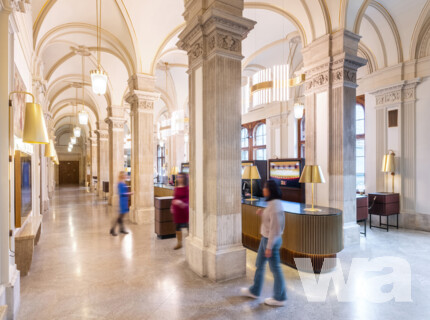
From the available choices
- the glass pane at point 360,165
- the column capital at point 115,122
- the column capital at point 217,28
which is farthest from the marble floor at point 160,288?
the column capital at point 115,122

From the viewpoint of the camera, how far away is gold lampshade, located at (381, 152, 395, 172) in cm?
848

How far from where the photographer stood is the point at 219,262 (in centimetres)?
435

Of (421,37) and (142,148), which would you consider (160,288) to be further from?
(421,37)

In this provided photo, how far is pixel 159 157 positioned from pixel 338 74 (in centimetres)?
2299

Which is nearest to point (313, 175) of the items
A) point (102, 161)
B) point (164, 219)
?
point (164, 219)

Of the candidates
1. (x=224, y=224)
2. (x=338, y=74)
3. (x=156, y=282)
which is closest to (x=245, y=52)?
(x=338, y=74)

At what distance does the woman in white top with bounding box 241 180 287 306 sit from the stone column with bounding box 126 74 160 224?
6.21 m

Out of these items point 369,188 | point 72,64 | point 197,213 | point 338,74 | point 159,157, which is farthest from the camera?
point 159,157

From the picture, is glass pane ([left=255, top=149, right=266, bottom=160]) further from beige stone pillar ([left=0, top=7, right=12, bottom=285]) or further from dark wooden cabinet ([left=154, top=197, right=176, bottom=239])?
beige stone pillar ([left=0, top=7, right=12, bottom=285])

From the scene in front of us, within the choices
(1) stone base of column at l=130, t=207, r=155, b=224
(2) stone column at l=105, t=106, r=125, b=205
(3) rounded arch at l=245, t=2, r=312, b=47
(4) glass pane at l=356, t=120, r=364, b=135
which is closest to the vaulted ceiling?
(3) rounded arch at l=245, t=2, r=312, b=47

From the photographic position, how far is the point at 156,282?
4.38 meters

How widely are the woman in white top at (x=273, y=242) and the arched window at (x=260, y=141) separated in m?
12.9

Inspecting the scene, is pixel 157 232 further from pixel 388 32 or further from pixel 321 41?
pixel 388 32

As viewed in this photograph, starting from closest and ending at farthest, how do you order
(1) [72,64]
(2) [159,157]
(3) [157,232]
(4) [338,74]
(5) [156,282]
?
(5) [156,282] < (4) [338,74] < (3) [157,232] < (1) [72,64] < (2) [159,157]
